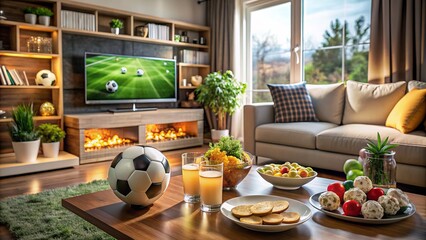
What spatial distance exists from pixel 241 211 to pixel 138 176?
39 centimetres

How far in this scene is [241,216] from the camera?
112 centimetres

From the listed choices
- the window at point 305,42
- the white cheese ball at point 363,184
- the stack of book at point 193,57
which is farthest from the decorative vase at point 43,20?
the white cheese ball at point 363,184

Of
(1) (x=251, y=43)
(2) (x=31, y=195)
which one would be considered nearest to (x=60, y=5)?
(2) (x=31, y=195)

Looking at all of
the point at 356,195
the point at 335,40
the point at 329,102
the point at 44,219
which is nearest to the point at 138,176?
the point at 356,195

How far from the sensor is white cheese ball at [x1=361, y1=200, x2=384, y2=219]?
1.14m

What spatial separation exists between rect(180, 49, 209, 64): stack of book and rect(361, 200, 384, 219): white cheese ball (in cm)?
425

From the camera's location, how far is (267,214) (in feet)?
3.67

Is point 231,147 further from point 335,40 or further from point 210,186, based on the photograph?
point 335,40

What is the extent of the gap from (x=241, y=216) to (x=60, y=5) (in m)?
3.62

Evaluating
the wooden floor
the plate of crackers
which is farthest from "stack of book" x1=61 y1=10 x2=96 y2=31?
the plate of crackers

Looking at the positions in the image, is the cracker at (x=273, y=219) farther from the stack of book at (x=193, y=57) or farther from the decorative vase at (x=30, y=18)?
the stack of book at (x=193, y=57)

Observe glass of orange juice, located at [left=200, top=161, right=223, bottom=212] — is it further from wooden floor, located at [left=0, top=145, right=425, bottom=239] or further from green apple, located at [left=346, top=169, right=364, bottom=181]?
wooden floor, located at [left=0, top=145, right=425, bottom=239]

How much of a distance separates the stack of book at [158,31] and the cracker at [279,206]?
154 inches

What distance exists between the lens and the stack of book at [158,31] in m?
4.70
